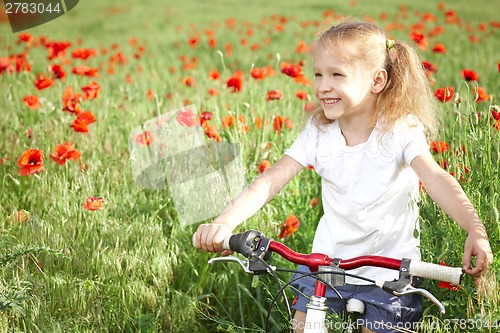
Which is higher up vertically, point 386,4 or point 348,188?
point 386,4

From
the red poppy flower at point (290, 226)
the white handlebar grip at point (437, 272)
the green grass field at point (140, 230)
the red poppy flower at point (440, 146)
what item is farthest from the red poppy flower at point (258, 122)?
the white handlebar grip at point (437, 272)

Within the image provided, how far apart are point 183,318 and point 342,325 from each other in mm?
941

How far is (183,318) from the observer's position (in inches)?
112

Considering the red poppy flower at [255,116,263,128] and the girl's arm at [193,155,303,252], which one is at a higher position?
the red poppy flower at [255,116,263,128]

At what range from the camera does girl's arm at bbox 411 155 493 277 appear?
185 cm

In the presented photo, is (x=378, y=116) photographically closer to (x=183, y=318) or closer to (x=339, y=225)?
(x=339, y=225)

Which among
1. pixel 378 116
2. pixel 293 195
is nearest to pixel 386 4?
pixel 293 195

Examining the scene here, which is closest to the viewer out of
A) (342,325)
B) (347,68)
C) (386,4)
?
(342,325)

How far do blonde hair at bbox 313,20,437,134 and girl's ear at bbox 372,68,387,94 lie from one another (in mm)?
24

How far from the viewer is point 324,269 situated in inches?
71.6

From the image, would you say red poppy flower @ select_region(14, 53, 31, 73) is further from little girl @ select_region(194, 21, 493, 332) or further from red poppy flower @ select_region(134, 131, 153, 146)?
little girl @ select_region(194, 21, 493, 332)

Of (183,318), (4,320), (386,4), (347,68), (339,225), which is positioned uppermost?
(386,4)

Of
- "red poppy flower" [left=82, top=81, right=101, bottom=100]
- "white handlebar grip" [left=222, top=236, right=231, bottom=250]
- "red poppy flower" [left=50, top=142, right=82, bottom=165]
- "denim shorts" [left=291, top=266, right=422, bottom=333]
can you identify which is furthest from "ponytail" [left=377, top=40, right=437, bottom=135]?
"red poppy flower" [left=82, top=81, right=101, bottom=100]

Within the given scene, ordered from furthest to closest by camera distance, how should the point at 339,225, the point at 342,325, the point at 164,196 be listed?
1. the point at 164,196
2. the point at 339,225
3. the point at 342,325
